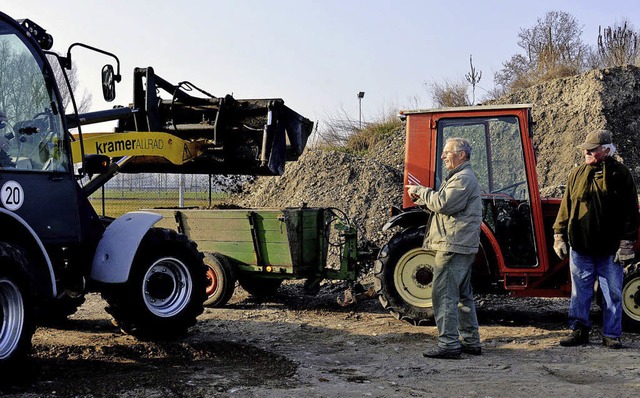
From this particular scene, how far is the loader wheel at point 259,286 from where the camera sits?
10461 mm

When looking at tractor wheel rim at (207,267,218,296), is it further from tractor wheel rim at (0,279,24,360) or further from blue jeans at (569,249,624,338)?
blue jeans at (569,249,624,338)

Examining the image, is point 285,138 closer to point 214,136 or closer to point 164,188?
point 214,136

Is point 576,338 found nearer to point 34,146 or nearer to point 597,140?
point 597,140

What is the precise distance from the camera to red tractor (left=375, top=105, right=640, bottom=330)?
332 inches

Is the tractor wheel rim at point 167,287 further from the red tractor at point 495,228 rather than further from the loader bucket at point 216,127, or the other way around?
the red tractor at point 495,228

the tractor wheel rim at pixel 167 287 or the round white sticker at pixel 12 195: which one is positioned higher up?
the round white sticker at pixel 12 195

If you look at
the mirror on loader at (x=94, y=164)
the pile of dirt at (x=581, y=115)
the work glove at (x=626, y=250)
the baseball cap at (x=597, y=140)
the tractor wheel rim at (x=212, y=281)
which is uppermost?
the pile of dirt at (x=581, y=115)

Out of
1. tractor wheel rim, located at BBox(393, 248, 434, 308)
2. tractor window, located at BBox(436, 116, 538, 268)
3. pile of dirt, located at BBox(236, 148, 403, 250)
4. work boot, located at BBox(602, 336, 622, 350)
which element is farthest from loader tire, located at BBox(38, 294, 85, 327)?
pile of dirt, located at BBox(236, 148, 403, 250)

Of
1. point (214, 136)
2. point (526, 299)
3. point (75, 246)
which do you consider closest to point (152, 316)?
point (75, 246)

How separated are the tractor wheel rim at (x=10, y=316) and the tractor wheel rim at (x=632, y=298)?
5.91m

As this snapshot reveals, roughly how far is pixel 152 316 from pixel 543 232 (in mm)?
4288

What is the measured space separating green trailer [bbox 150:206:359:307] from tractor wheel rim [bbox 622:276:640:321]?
10.3 ft

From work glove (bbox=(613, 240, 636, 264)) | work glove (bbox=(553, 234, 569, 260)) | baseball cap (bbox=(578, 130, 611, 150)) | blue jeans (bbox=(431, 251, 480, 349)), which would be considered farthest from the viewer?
work glove (bbox=(553, 234, 569, 260))

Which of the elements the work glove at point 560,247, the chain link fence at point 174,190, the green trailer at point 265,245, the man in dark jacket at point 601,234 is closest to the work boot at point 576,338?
the man in dark jacket at point 601,234
